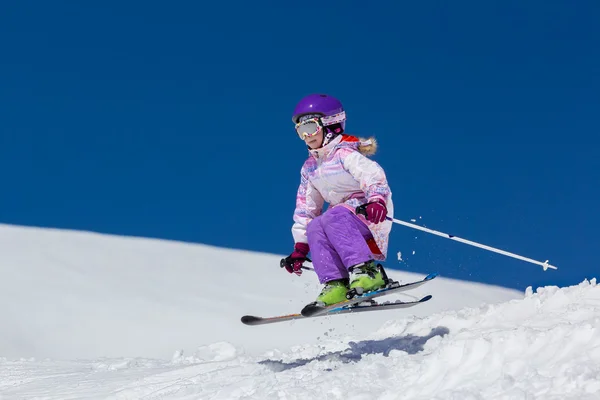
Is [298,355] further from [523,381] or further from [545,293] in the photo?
[523,381]

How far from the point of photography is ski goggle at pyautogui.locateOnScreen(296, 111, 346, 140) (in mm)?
5215

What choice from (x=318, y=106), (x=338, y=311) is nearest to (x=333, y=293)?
(x=338, y=311)

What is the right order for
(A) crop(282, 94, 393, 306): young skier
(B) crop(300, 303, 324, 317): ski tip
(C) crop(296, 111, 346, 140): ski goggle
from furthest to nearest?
(C) crop(296, 111, 346, 140): ski goggle
(A) crop(282, 94, 393, 306): young skier
(B) crop(300, 303, 324, 317): ski tip

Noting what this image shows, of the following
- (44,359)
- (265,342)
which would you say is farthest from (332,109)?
(265,342)

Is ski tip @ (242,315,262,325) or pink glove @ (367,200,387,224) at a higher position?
pink glove @ (367,200,387,224)

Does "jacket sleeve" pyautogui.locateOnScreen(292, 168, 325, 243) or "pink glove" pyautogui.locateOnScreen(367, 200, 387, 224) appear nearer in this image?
"pink glove" pyautogui.locateOnScreen(367, 200, 387, 224)

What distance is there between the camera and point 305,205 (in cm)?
557

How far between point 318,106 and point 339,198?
2.51 ft

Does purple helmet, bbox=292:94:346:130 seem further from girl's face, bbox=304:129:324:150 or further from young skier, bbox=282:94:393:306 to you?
girl's face, bbox=304:129:324:150

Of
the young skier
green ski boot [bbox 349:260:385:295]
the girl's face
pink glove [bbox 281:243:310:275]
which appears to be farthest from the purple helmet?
green ski boot [bbox 349:260:385:295]

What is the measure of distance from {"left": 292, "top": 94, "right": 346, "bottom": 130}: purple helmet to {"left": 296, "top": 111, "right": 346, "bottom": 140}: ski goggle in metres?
0.04

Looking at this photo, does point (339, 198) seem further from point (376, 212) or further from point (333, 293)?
point (333, 293)

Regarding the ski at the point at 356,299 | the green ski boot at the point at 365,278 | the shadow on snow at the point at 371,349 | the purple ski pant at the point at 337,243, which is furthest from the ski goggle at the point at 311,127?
the shadow on snow at the point at 371,349

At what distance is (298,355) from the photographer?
576 cm
